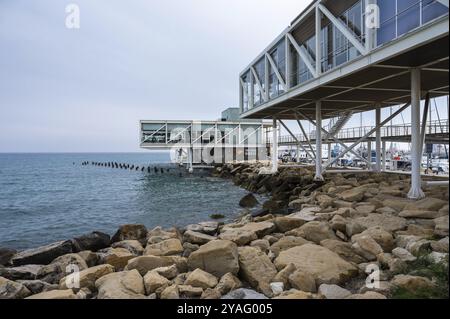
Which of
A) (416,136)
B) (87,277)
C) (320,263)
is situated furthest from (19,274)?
(416,136)

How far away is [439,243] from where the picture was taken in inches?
215

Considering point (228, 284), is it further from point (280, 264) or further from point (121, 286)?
point (121, 286)

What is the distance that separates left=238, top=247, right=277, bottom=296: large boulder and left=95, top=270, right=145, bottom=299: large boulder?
1.90 m

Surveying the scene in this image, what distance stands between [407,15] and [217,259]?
989 cm

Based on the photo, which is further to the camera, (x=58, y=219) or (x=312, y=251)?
(x=58, y=219)

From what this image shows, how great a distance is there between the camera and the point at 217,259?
6207 millimetres

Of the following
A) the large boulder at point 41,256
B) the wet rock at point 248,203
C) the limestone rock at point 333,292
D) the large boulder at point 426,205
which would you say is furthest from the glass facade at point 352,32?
the large boulder at point 41,256

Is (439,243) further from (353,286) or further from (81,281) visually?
(81,281)

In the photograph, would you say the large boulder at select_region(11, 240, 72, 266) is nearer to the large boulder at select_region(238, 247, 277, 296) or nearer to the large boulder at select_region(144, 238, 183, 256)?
the large boulder at select_region(144, 238, 183, 256)

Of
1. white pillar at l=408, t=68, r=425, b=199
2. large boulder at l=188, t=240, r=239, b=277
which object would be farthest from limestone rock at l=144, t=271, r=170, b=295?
white pillar at l=408, t=68, r=425, b=199

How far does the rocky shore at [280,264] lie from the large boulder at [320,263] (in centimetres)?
2

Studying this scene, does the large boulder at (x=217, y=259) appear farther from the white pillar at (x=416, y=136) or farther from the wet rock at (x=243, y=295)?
the white pillar at (x=416, y=136)

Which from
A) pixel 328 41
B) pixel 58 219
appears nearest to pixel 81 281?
pixel 58 219
